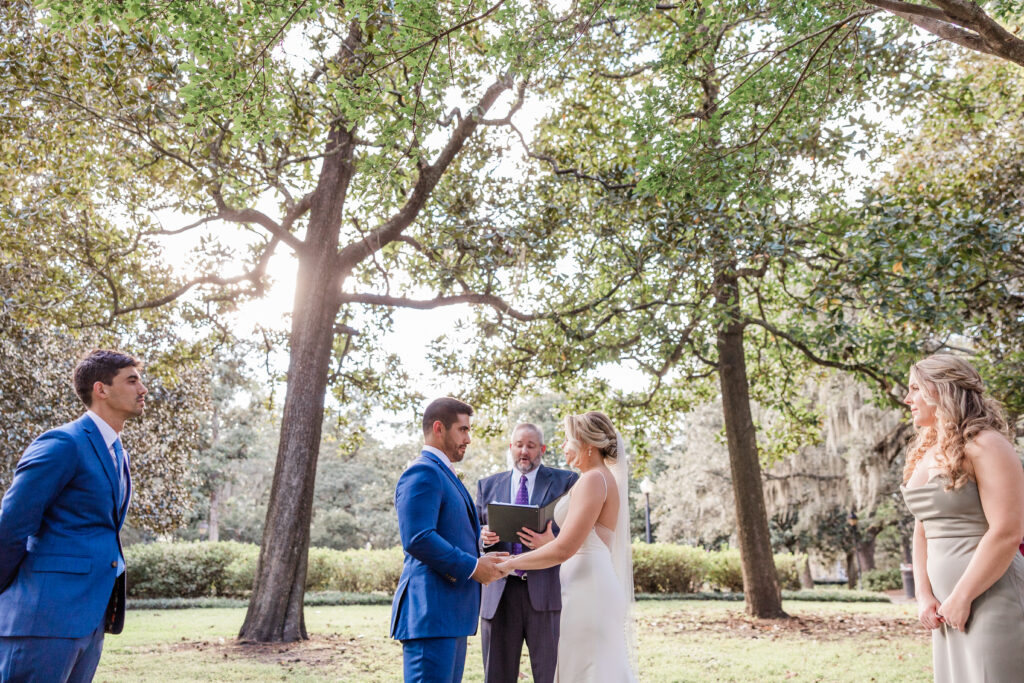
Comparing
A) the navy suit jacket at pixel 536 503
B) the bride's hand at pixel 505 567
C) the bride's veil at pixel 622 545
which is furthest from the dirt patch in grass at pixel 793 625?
the bride's hand at pixel 505 567

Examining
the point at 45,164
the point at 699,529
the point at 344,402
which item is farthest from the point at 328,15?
the point at 699,529

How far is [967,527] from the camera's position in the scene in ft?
11.0

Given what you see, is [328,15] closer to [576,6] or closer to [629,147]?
[576,6]

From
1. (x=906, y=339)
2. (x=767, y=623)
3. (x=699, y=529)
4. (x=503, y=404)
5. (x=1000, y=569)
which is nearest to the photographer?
(x=1000, y=569)

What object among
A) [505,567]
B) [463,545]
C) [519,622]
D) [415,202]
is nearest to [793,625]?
[519,622]

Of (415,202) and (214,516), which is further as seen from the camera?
(214,516)

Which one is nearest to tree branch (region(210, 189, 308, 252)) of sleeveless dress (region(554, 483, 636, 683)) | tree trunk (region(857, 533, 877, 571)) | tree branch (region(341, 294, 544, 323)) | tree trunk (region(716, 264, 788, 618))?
tree branch (region(341, 294, 544, 323))

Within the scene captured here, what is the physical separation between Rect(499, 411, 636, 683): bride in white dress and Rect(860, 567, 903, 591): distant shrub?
1241 inches

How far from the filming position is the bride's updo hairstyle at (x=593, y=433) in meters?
4.48

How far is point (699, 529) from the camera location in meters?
28.0

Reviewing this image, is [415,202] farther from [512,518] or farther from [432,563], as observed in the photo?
[432,563]

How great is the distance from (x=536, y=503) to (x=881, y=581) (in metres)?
31.4

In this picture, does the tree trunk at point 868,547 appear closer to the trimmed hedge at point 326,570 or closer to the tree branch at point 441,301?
the trimmed hedge at point 326,570

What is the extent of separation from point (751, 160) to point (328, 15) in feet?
19.5
